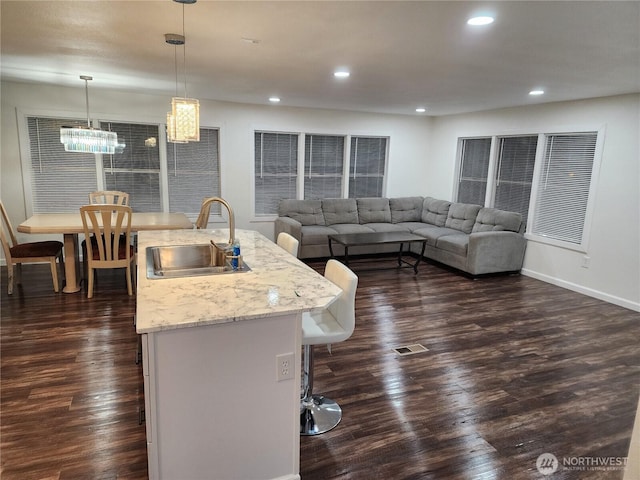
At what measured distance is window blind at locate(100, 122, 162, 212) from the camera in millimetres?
5938

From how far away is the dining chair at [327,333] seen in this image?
219cm

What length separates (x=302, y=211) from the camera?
22.1 ft

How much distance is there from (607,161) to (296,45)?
13.4 feet

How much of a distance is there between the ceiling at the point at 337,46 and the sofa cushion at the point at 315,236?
7.02 feet

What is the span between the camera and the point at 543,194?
18.7ft

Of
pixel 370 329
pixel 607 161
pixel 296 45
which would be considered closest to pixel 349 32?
pixel 296 45

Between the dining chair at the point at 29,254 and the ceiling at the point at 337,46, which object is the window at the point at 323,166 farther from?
the dining chair at the point at 29,254

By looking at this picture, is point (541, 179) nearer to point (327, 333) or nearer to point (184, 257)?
point (327, 333)

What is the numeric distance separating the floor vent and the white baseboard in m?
2.92

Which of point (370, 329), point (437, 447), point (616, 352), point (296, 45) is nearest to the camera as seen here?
point (437, 447)

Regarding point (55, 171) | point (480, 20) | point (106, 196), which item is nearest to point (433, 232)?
point (480, 20)

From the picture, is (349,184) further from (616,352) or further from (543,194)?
(616,352)

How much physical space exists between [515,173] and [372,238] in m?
2.45

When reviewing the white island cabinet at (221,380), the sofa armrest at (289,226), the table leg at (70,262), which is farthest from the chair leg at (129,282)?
the white island cabinet at (221,380)
